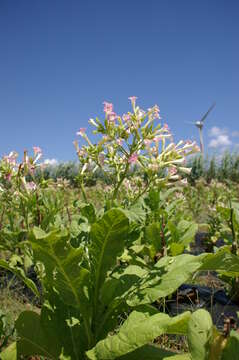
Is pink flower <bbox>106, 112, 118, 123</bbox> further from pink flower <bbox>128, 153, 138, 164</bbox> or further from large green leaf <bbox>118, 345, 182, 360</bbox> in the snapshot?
large green leaf <bbox>118, 345, 182, 360</bbox>

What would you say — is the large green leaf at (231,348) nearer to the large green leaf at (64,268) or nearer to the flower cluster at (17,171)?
the large green leaf at (64,268)

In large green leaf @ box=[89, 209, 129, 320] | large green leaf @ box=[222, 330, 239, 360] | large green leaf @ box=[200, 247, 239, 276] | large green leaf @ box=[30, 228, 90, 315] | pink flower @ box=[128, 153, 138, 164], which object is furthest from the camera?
pink flower @ box=[128, 153, 138, 164]

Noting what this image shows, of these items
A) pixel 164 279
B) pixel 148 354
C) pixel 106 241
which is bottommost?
pixel 148 354

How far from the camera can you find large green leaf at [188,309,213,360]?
119 cm

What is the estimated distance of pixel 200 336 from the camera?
1.20 metres

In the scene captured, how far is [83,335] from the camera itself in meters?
1.64

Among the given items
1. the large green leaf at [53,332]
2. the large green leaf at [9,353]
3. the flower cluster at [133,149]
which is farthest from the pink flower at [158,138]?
the large green leaf at [9,353]

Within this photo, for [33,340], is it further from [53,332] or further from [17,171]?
[17,171]

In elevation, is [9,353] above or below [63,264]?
below

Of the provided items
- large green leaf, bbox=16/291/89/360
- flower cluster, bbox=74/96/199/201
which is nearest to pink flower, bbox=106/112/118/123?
flower cluster, bbox=74/96/199/201

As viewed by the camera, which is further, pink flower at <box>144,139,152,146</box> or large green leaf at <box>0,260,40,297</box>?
pink flower at <box>144,139,152,146</box>

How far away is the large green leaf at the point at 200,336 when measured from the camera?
3.91 feet

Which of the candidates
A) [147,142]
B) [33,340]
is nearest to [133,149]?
[147,142]

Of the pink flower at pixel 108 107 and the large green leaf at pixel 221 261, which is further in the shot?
the pink flower at pixel 108 107
